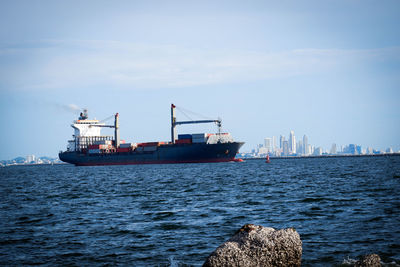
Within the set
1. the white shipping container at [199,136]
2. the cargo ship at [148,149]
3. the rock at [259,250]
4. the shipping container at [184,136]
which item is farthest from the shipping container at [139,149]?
the rock at [259,250]

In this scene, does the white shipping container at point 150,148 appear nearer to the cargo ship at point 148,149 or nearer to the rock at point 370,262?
the cargo ship at point 148,149

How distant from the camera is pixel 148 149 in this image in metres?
106

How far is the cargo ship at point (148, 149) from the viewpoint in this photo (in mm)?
99188

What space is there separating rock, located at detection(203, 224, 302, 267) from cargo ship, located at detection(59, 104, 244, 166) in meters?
87.4

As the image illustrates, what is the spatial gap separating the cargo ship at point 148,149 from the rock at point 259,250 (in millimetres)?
87415

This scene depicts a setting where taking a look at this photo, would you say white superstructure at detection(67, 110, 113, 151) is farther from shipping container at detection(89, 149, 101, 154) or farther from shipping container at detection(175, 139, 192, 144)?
shipping container at detection(175, 139, 192, 144)

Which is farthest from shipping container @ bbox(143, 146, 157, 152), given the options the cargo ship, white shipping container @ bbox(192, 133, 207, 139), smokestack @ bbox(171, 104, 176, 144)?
white shipping container @ bbox(192, 133, 207, 139)

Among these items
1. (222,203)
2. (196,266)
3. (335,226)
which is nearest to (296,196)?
(222,203)

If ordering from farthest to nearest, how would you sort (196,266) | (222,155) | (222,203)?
(222,155)
(222,203)
(196,266)

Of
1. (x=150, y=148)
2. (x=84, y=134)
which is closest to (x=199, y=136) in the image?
(x=150, y=148)

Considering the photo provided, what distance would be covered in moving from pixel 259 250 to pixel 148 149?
9817 cm

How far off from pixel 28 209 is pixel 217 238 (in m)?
14.6

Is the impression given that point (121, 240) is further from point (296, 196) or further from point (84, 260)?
point (296, 196)

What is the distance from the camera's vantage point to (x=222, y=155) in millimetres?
100375
